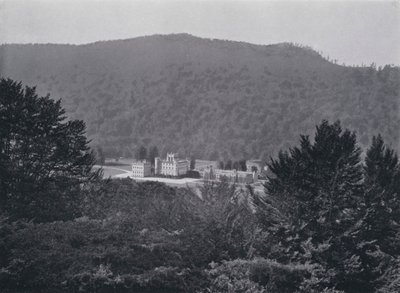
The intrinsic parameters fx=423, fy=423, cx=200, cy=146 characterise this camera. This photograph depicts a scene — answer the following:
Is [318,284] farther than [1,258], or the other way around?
[318,284]

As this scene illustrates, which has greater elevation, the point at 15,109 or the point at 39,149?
the point at 15,109

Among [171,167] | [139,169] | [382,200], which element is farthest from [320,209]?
[139,169]

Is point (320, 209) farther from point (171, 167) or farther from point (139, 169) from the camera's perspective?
point (139, 169)

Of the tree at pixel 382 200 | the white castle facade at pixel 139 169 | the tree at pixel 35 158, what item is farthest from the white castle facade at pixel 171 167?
the tree at pixel 35 158

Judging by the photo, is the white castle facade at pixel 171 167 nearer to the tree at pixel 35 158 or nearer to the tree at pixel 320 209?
the tree at pixel 35 158

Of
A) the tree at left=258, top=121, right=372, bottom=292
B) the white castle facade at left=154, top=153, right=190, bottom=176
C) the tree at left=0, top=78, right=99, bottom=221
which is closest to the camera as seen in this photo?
the tree at left=258, top=121, right=372, bottom=292

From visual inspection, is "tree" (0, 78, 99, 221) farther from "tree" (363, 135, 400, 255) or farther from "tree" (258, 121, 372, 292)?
"tree" (363, 135, 400, 255)

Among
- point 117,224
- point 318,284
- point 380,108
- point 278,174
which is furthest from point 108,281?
point 380,108

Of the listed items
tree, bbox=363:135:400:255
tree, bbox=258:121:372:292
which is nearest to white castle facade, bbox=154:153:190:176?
tree, bbox=363:135:400:255

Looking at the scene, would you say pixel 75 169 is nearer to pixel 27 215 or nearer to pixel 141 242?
pixel 27 215
